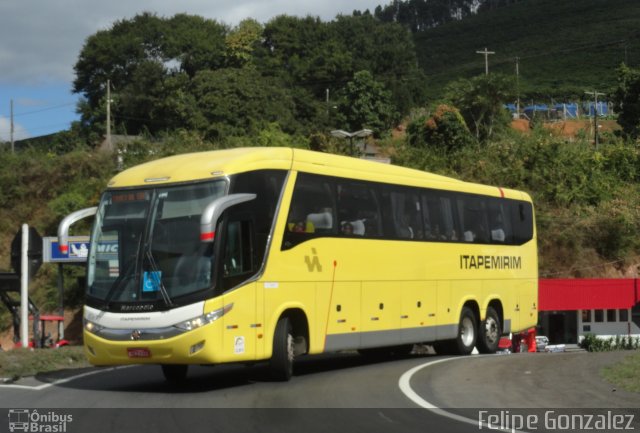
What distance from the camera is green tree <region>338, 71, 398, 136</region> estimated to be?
247 feet

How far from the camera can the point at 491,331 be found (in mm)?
22516

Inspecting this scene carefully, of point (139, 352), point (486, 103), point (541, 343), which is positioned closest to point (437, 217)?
point (139, 352)

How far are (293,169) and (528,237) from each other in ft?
35.3

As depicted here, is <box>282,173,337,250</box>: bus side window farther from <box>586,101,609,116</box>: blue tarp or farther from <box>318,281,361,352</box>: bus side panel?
<box>586,101,609,116</box>: blue tarp

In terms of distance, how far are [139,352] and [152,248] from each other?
150 cm

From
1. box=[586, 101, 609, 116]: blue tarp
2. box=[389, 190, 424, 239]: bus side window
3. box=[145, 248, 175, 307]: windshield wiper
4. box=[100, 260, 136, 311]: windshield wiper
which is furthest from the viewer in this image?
box=[586, 101, 609, 116]: blue tarp

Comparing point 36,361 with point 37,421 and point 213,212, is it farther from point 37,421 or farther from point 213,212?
point 37,421

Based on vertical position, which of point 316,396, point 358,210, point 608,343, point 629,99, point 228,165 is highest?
point 629,99

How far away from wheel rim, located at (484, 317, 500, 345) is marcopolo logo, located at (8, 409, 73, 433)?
509 inches

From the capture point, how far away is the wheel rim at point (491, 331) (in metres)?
22.2

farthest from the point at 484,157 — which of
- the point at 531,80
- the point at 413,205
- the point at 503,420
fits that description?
the point at 531,80

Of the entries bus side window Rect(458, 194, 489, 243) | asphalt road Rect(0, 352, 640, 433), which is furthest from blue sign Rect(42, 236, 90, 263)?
bus side window Rect(458, 194, 489, 243)

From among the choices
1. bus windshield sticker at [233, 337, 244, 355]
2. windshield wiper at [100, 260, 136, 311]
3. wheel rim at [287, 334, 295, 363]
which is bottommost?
wheel rim at [287, 334, 295, 363]

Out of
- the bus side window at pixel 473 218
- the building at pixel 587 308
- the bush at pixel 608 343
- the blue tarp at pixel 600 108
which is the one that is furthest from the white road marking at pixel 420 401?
the blue tarp at pixel 600 108
